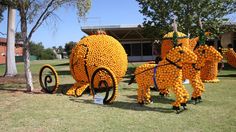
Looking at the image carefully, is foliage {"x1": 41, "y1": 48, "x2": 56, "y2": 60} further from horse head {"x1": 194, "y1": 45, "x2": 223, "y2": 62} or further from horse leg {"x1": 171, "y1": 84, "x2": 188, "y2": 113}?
horse leg {"x1": 171, "y1": 84, "x2": 188, "y2": 113}

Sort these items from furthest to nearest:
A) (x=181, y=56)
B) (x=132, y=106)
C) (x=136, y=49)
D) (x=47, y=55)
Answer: (x=47, y=55)
(x=136, y=49)
(x=132, y=106)
(x=181, y=56)

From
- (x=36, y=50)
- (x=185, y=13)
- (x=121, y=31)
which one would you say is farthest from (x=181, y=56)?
(x=36, y=50)

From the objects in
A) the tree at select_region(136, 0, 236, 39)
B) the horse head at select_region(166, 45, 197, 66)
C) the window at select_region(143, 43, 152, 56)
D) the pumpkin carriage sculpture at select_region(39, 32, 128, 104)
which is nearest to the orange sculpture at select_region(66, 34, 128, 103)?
the pumpkin carriage sculpture at select_region(39, 32, 128, 104)

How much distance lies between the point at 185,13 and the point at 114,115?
1217cm

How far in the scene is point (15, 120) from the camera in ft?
23.7

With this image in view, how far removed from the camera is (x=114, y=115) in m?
7.56

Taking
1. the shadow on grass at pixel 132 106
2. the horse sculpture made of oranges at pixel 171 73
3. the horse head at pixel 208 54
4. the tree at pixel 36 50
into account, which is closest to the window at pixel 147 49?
the shadow on grass at pixel 132 106

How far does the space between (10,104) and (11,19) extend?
11.3 meters

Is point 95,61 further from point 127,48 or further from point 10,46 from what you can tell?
point 127,48

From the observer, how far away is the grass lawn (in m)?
6.52

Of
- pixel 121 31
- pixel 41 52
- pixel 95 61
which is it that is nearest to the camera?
pixel 95 61

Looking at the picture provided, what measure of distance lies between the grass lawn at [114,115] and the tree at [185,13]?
8373 mm

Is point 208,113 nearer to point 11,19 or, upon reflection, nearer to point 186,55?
point 186,55

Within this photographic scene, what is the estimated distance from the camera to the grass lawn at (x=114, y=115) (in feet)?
21.4
